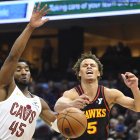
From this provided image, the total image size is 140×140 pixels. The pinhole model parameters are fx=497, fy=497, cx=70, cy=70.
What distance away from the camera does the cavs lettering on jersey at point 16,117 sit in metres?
4.82

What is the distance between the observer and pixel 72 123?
5.08m

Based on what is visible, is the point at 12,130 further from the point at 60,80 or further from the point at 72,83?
the point at 60,80

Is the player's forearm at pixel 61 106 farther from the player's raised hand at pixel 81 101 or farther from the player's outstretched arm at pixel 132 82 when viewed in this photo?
the player's outstretched arm at pixel 132 82

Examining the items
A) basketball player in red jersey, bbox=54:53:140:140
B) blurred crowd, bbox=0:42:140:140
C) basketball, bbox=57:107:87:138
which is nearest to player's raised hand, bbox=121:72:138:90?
basketball player in red jersey, bbox=54:53:140:140

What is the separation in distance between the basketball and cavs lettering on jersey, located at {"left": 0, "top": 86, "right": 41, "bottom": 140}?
0.36 metres

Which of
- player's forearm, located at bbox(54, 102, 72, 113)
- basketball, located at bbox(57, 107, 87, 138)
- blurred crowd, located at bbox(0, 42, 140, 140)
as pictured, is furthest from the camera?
blurred crowd, located at bbox(0, 42, 140, 140)

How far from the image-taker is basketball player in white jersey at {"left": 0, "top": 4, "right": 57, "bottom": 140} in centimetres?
455

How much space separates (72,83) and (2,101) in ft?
25.2

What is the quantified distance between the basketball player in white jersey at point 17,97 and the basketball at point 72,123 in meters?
0.29

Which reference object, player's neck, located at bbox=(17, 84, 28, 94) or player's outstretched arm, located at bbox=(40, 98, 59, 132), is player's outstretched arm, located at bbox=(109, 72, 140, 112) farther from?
player's neck, located at bbox=(17, 84, 28, 94)

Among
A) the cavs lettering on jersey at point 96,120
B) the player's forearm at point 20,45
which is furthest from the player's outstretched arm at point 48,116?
the player's forearm at point 20,45

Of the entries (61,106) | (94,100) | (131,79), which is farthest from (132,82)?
(61,106)

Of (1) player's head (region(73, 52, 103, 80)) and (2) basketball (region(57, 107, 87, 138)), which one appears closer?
(2) basketball (region(57, 107, 87, 138))

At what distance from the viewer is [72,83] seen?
1242cm
